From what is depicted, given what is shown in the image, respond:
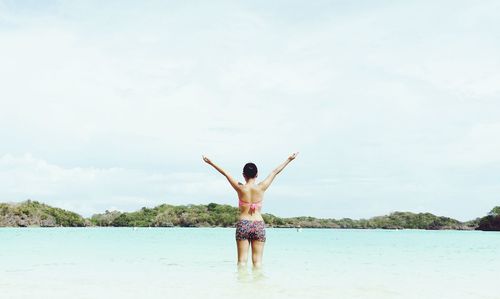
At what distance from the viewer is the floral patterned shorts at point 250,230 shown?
32.4ft

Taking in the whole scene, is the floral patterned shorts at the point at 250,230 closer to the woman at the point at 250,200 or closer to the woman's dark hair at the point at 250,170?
the woman at the point at 250,200

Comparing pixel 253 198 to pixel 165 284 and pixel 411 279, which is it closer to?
pixel 165 284

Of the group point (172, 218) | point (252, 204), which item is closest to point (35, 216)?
point (172, 218)

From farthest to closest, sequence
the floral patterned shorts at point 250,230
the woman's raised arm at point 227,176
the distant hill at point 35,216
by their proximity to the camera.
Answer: the distant hill at point 35,216 → the floral patterned shorts at point 250,230 → the woman's raised arm at point 227,176

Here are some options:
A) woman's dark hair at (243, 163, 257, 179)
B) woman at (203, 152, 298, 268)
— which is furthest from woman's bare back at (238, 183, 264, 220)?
woman's dark hair at (243, 163, 257, 179)

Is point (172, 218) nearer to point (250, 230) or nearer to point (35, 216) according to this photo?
point (35, 216)

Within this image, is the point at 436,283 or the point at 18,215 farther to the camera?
the point at 18,215

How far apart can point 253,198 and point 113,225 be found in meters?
137

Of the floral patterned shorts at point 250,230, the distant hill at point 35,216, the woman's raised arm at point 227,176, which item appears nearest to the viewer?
the woman's raised arm at point 227,176

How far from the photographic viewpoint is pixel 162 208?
138 m

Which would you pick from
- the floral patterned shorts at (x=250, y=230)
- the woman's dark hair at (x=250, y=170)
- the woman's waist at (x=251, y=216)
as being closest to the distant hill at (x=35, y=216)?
the floral patterned shorts at (x=250, y=230)

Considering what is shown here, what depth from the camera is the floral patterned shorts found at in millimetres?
9891

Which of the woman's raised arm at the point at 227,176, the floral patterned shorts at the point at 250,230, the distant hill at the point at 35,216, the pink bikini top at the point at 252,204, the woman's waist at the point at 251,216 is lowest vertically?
the floral patterned shorts at the point at 250,230

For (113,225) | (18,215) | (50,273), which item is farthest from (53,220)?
(50,273)
